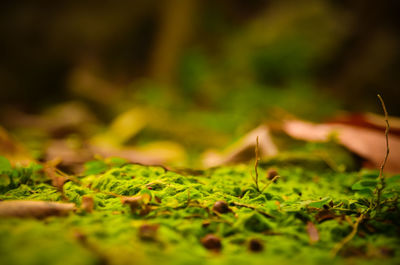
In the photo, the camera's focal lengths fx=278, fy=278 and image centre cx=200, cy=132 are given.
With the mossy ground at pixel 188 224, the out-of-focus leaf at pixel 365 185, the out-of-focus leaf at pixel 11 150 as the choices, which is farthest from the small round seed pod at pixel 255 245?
the out-of-focus leaf at pixel 11 150

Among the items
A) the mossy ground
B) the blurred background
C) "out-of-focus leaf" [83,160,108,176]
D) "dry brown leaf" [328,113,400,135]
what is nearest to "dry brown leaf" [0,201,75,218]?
the mossy ground

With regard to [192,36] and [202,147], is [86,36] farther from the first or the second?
[202,147]

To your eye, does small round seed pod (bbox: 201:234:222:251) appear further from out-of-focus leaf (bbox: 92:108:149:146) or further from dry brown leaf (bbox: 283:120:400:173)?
out-of-focus leaf (bbox: 92:108:149:146)

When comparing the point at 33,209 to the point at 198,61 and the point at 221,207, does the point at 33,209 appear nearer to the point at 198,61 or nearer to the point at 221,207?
the point at 221,207

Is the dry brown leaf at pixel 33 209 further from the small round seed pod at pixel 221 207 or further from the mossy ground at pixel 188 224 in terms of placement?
the small round seed pod at pixel 221 207

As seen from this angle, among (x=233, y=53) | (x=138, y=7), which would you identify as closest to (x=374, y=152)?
(x=233, y=53)

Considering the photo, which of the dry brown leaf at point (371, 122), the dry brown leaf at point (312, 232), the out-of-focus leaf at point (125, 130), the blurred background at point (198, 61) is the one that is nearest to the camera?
the dry brown leaf at point (312, 232)
